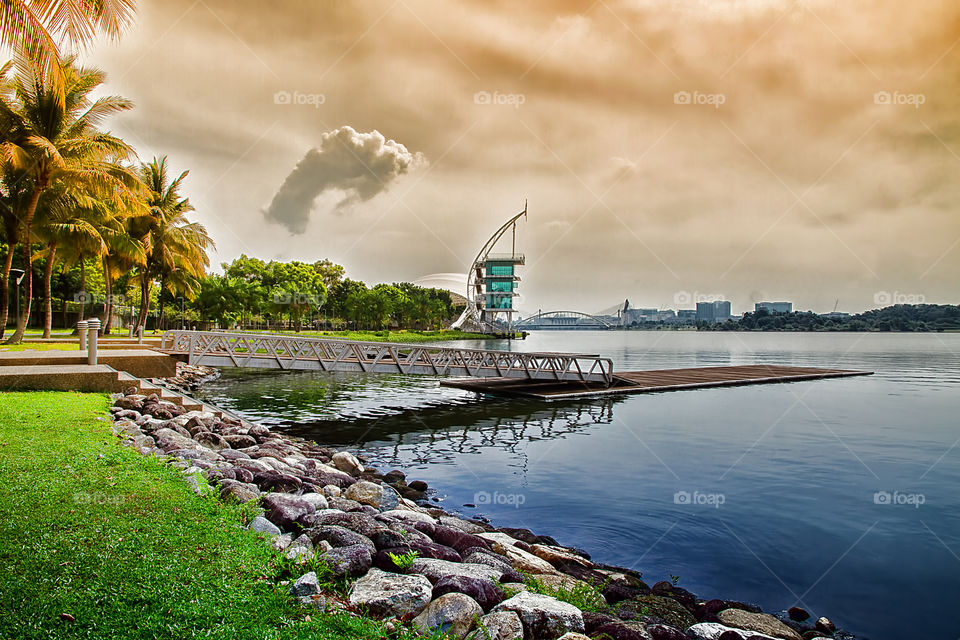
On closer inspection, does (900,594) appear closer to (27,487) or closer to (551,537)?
(551,537)

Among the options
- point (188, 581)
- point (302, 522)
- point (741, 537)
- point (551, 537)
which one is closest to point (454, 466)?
point (551, 537)

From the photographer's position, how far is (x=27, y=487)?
536 centimetres

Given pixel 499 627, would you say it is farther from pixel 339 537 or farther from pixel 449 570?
pixel 339 537

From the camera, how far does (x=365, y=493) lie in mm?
8016

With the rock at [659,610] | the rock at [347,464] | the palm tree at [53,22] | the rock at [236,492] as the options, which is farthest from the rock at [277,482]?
the palm tree at [53,22]

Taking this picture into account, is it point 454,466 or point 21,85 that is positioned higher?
point 21,85

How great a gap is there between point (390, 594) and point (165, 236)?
137 ft

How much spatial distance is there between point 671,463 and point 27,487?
1192cm

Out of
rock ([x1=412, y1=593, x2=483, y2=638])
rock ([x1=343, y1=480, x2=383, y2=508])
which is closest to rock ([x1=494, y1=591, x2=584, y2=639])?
rock ([x1=412, y1=593, x2=483, y2=638])

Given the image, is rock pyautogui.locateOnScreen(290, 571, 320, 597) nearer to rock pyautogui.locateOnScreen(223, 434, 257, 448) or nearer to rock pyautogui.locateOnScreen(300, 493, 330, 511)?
rock pyautogui.locateOnScreen(300, 493, 330, 511)

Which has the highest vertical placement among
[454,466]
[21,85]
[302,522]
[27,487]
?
[21,85]

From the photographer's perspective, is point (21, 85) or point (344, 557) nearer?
point (344, 557)

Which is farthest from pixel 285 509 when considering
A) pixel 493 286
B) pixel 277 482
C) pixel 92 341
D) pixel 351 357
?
pixel 493 286

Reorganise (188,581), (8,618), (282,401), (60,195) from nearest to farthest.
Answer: (8,618), (188,581), (282,401), (60,195)
